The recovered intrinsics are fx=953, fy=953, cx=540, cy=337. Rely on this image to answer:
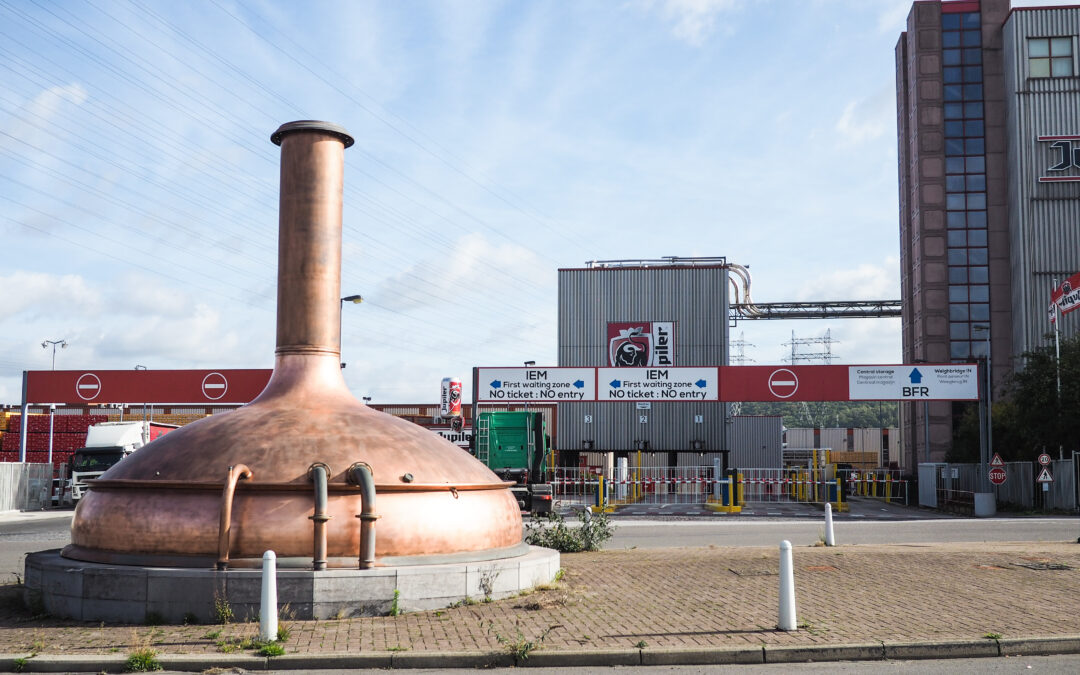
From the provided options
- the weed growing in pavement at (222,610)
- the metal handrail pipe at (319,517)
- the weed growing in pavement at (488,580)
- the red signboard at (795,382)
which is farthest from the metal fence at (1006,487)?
the weed growing in pavement at (222,610)

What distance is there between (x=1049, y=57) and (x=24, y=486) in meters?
59.9

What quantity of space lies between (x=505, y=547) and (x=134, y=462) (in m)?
4.79

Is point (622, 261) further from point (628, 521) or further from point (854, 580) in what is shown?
point (854, 580)

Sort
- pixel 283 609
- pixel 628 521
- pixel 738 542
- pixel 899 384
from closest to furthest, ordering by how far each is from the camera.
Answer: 1. pixel 283 609
2. pixel 738 542
3. pixel 628 521
4. pixel 899 384

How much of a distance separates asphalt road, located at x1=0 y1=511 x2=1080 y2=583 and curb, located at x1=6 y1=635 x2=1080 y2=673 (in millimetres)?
9685

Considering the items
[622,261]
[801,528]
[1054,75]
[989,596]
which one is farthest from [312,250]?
[1054,75]

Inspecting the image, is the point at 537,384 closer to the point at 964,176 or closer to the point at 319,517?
the point at 319,517

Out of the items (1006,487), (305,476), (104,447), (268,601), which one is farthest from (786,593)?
(1006,487)

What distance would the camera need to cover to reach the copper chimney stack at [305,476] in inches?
421

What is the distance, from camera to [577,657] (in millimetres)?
8852

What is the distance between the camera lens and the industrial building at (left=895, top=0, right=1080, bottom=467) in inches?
2221

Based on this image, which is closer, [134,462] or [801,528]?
[134,462]

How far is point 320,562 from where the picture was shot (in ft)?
34.3

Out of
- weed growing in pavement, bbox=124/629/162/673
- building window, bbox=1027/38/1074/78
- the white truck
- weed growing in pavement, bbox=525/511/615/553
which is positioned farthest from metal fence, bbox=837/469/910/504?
weed growing in pavement, bbox=124/629/162/673
